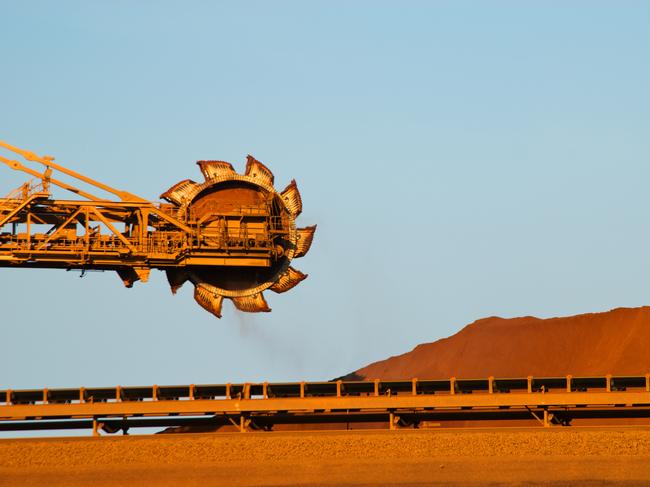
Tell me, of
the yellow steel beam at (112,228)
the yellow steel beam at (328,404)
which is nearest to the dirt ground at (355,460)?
the yellow steel beam at (328,404)

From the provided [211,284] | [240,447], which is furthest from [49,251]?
[240,447]

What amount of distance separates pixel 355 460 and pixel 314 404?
3.67 metres

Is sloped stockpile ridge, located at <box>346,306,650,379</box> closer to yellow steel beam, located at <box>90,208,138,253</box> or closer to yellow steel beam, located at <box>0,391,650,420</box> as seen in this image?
yellow steel beam, located at <box>0,391,650,420</box>

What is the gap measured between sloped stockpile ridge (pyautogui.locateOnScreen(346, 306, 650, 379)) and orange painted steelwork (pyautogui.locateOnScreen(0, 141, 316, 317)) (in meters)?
27.7

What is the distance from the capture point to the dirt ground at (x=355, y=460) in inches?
3285

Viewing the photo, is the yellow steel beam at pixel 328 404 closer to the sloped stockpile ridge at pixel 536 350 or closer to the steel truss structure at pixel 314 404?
the steel truss structure at pixel 314 404

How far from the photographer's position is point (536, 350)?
124 meters

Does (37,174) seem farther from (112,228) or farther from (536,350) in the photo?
(536,350)

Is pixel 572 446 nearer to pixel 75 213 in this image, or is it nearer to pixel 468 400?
pixel 468 400

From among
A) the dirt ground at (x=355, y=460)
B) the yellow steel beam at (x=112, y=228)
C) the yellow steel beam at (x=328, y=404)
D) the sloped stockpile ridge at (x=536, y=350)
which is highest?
the yellow steel beam at (x=112, y=228)

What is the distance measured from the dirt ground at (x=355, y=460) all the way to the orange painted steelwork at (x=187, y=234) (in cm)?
1073

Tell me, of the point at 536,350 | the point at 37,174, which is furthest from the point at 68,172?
the point at 536,350

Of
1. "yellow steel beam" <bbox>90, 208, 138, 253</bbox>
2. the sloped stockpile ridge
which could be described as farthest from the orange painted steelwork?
the sloped stockpile ridge

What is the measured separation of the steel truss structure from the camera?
85.9 metres
